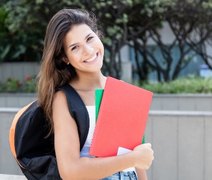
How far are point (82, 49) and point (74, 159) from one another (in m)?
0.41

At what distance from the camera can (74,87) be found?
186cm

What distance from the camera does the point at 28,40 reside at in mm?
13211

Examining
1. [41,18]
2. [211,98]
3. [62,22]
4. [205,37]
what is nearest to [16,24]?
[41,18]

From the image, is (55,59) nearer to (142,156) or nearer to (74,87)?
(74,87)

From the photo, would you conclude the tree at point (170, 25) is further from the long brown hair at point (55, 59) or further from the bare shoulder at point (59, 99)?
the bare shoulder at point (59, 99)

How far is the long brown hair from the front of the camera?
71.1 inches

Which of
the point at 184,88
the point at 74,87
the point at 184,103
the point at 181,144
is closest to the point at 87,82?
the point at 74,87

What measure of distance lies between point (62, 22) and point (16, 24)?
9054 mm

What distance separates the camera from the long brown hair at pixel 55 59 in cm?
180

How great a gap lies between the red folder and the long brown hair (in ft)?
0.62

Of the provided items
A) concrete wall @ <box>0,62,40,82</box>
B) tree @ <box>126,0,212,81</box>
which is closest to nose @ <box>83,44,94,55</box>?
tree @ <box>126,0,212,81</box>

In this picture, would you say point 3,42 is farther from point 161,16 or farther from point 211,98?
point 211,98

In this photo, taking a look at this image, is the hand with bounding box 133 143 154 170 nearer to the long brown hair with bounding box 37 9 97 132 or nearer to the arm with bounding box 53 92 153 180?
the arm with bounding box 53 92 153 180

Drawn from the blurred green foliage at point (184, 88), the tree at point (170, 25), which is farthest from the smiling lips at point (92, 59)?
the tree at point (170, 25)
